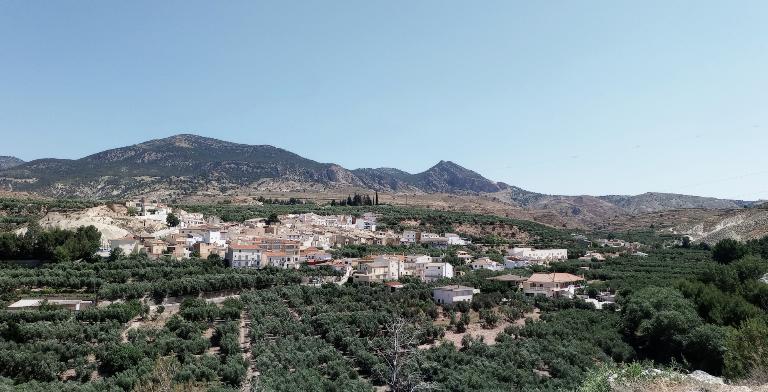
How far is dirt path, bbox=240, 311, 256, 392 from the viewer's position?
23.2 meters

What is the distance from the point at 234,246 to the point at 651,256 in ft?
186

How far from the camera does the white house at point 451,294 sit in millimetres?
42156

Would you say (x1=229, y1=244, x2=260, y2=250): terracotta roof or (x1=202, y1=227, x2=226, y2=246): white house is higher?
(x1=202, y1=227, x2=226, y2=246): white house

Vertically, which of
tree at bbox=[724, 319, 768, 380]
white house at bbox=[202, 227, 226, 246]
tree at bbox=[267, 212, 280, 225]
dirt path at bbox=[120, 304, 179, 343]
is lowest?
dirt path at bbox=[120, 304, 179, 343]

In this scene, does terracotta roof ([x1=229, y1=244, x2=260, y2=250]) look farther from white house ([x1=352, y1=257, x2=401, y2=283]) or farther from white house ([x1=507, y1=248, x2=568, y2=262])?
white house ([x1=507, y1=248, x2=568, y2=262])

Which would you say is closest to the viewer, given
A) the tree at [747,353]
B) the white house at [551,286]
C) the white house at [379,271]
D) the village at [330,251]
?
the tree at [747,353]

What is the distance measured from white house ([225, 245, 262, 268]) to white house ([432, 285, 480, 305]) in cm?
1983

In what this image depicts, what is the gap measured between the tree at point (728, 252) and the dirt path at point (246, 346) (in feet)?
185

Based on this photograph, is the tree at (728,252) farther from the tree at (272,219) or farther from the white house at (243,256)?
the tree at (272,219)

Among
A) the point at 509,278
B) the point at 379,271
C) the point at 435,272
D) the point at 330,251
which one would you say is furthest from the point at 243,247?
the point at 509,278

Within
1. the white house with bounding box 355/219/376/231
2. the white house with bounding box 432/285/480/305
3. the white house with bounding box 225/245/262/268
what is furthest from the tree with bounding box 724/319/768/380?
the white house with bounding box 355/219/376/231

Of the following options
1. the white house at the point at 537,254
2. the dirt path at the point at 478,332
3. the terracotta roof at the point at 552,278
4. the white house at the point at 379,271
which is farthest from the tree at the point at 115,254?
the white house at the point at 537,254

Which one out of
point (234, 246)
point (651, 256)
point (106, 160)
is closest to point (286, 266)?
point (234, 246)

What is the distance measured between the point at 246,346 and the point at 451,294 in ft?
61.9
